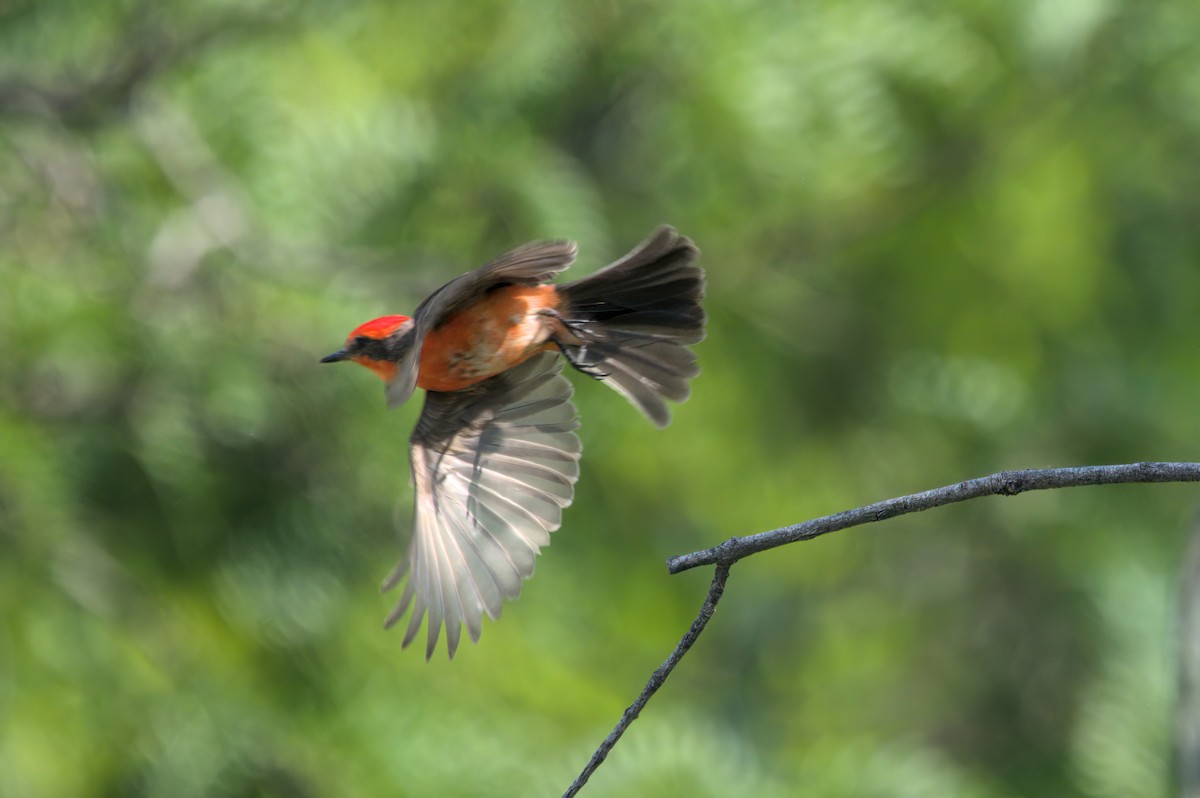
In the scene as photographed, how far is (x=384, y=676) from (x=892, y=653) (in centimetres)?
170

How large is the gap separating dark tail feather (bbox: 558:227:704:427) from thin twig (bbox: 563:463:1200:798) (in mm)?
853

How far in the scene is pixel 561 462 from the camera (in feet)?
7.94

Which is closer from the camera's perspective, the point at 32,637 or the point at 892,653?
the point at 32,637

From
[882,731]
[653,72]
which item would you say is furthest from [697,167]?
[882,731]

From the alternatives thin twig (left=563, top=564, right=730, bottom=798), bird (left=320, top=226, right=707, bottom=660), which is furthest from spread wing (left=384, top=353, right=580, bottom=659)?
thin twig (left=563, top=564, right=730, bottom=798)

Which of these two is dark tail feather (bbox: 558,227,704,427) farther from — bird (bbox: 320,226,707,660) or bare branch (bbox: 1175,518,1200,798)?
bare branch (bbox: 1175,518,1200,798)

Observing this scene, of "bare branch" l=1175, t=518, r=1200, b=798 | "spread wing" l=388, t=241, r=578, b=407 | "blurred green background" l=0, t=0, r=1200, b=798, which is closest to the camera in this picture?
"spread wing" l=388, t=241, r=578, b=407

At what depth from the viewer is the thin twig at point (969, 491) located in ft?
3.84

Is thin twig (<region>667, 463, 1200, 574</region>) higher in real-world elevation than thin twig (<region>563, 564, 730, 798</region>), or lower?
higher

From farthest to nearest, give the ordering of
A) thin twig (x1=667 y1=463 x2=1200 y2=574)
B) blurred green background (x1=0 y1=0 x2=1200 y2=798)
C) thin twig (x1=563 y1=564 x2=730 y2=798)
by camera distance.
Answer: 1. blurred green background (x1=0 y1=0 x2=1200 y2=798)
2. thin twig (x1=563 y1=564 x2=730 y2=798)
3. thin twig (x1=667 y1=463 x2=1200 y2=574)

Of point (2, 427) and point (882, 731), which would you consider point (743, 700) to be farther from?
point (2, 427)

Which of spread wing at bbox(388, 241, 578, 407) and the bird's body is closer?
spread wing at bbox(388, 241, 578, 407)

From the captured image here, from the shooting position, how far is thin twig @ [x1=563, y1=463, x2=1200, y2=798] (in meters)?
1.17

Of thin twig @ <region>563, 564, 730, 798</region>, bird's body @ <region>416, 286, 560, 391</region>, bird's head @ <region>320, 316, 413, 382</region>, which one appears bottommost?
thin twig @ <region>563, 564, 730, 798</region>
